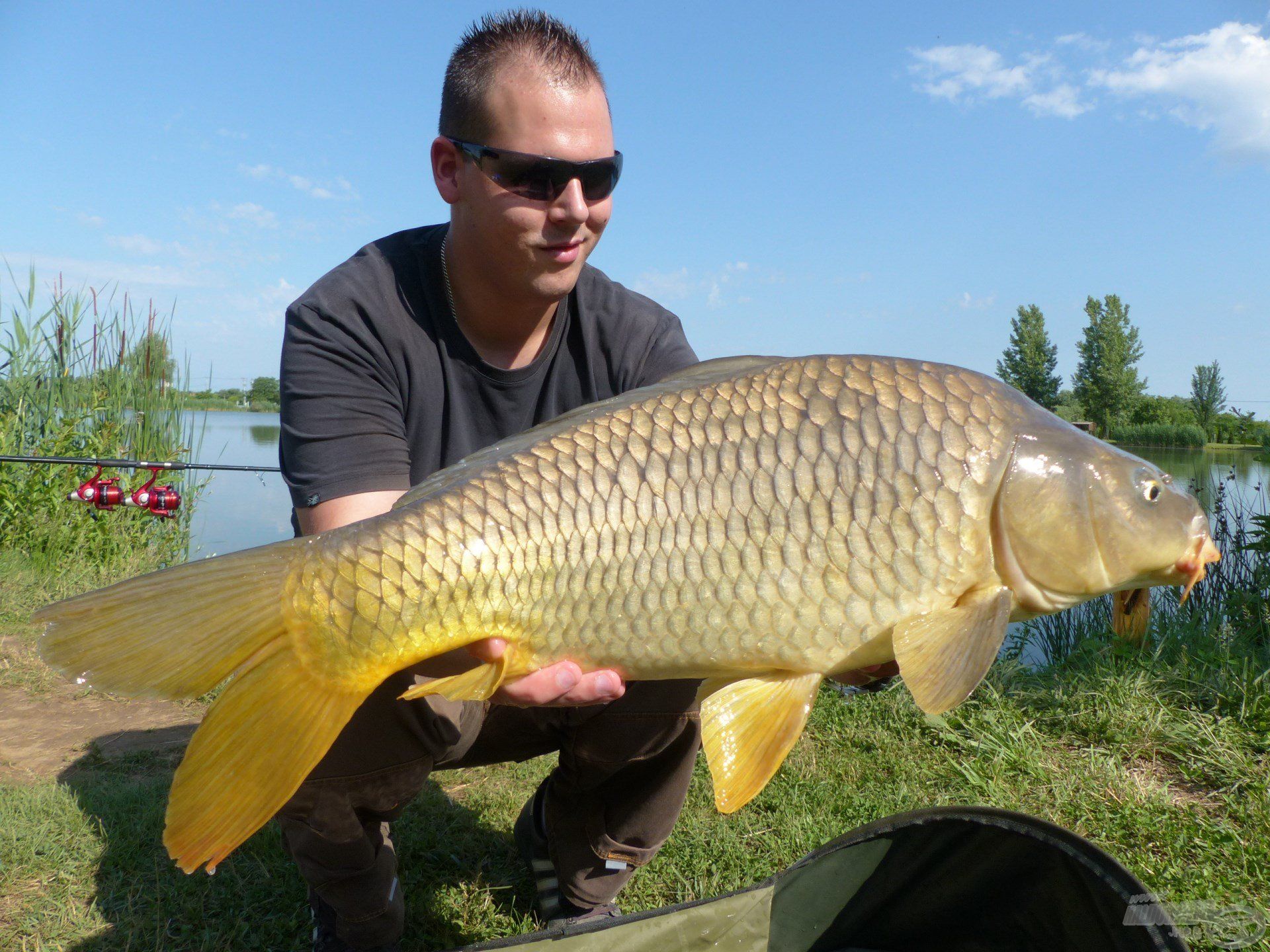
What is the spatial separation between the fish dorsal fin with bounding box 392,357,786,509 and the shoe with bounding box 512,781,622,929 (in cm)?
97

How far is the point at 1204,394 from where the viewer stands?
19.6m

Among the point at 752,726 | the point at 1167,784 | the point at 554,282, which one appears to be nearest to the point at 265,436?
the point at 554,282

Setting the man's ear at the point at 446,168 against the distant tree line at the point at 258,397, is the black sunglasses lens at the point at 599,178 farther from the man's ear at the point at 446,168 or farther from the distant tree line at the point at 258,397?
the distant tree line at the point at 258,397

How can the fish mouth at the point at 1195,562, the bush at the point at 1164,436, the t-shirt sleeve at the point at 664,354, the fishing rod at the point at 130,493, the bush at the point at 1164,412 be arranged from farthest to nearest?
the bush at the point at 1164,412, the bush at the point at 1164,436, the fishing rod at the point at 130,493, the t-shirt sleeve at the point at 664,354, the fish mouth at the point at 1195,562

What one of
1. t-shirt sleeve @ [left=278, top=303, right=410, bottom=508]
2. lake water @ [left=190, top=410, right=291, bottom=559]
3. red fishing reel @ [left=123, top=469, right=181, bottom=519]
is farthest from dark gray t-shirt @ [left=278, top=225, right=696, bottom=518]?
red fishing reel @ [left=123, top=469, right=181, bottom=519]

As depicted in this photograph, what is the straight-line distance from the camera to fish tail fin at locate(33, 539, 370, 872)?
108 centimetres

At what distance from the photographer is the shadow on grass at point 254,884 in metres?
1.72

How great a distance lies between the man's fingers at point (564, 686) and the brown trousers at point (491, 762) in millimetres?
383

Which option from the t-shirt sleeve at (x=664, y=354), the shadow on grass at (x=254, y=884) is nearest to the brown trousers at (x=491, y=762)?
the shadow on grass at (x=254, y=884)

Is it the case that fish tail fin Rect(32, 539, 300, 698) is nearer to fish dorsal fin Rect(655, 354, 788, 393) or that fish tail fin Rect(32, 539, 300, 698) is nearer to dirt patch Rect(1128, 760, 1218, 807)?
fish dorsal fin Rect(655, 354, 788, 393)

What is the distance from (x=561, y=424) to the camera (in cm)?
127

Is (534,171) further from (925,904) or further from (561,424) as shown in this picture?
(925,904)

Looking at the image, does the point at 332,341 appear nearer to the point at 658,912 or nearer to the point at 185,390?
the point at 658,912

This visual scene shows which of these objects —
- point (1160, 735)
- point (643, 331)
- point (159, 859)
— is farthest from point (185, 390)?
point (1160, 735)
